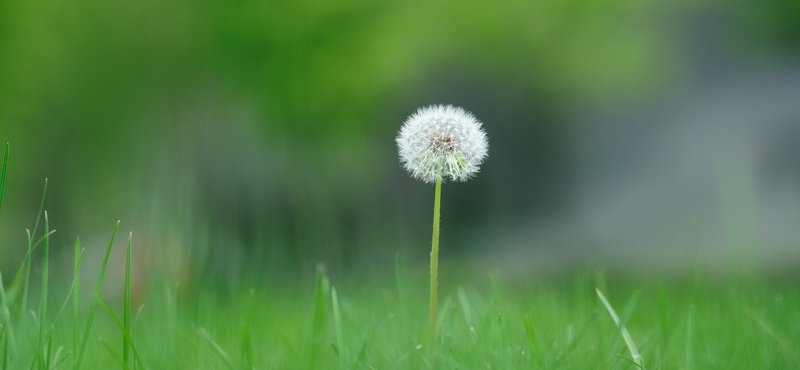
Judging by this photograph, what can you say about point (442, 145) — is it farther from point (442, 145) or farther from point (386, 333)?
point (386, 333)

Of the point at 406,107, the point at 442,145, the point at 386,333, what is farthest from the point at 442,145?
the point at 406,107

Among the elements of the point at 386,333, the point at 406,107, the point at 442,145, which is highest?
the point at 406,107

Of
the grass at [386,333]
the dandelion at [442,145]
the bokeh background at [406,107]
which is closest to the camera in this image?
the grass at [386,333]

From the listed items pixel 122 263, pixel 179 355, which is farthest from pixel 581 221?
pixel 179 355

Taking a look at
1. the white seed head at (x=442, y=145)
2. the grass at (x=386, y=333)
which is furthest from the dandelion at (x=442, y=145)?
the grass at (x=386, y=333)

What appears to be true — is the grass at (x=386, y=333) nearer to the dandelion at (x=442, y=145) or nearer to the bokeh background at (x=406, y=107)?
the dandelion at (x=442, y=145)

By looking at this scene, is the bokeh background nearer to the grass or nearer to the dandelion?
the grass
